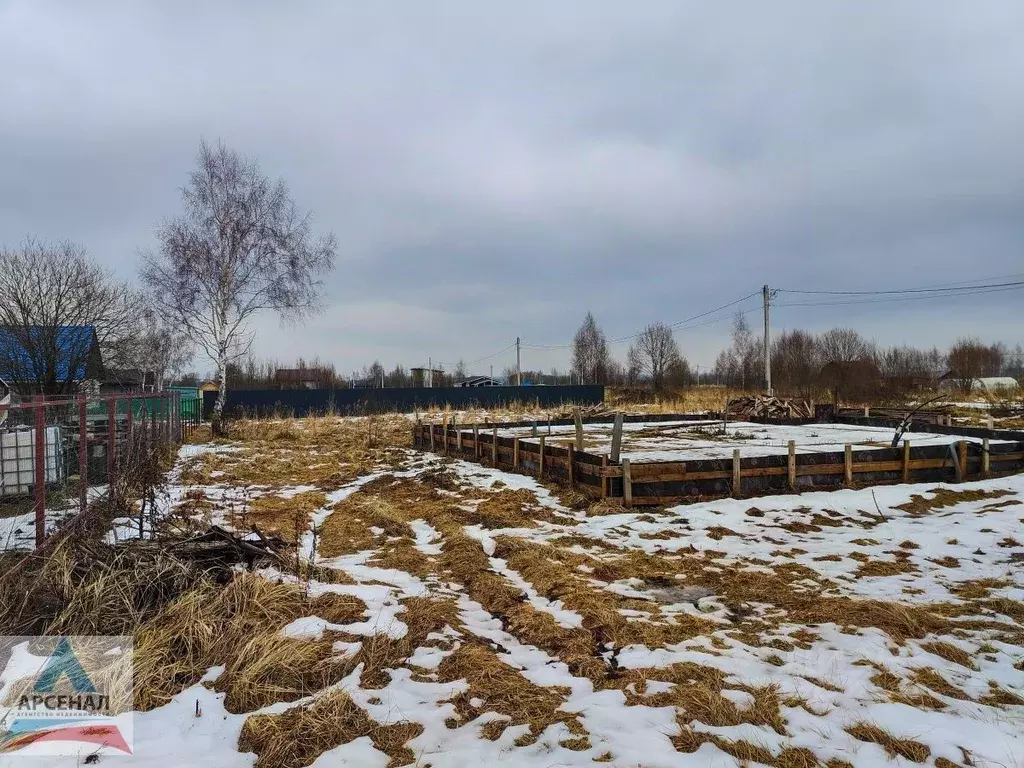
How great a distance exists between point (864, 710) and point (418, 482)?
30.4 feet

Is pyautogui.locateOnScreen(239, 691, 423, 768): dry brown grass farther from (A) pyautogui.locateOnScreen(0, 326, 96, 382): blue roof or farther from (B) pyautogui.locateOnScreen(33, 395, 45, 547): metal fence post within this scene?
(A) pyautogui.locateOnScreen(0, 326, 96, 382): blue roof

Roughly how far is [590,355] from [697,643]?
183 feet

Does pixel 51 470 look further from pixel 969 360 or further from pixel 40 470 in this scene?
pixel 969 360

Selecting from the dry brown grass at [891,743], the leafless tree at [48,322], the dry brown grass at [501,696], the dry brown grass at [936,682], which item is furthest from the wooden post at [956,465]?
the leafless tree at [48,322]

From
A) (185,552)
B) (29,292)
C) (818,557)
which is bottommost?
(818,557)

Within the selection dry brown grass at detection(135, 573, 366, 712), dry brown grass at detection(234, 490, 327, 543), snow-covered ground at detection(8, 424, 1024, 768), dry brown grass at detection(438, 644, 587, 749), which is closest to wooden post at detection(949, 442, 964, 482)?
snow-covered ground at detection(8, 424, 1024, 768)

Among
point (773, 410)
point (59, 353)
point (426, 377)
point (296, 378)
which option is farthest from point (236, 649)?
point (426, 377)

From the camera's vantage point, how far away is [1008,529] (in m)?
7.59

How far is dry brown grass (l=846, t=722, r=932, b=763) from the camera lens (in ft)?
9.46

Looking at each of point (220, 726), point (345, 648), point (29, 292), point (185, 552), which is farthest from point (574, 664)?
point (29, 292)

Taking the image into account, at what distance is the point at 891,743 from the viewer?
298 cm

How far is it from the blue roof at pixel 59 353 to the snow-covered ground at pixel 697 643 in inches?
676

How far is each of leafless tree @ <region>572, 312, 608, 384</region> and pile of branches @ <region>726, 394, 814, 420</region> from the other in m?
31.7

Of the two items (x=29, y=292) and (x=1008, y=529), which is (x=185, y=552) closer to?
(x=1008, y=529)
